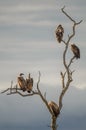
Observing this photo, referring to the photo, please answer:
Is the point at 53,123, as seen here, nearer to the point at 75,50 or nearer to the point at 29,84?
the point at 29,84

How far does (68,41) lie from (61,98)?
406 cm

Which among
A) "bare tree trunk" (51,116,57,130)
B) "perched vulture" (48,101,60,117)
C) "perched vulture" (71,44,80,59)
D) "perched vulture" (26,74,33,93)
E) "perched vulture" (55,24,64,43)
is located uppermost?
"perched vulture" (55,24,64,43)

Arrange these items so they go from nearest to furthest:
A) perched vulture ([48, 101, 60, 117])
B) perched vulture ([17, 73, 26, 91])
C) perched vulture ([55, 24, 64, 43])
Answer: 1. perched vulture ([48, 101, 60, 117])
2. perched vulture ([17, 73, 26, 91])
3. perched vulture ([55, 24, 64, 43])

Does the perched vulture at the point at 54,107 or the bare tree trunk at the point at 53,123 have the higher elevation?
the perched vulture at the point at 54,107

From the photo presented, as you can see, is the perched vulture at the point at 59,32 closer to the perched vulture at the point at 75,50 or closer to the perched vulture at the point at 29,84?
the perched vulture at the point at 75,50

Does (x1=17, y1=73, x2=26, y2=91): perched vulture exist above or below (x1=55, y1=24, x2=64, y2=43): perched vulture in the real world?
below

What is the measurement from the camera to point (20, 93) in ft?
83.5

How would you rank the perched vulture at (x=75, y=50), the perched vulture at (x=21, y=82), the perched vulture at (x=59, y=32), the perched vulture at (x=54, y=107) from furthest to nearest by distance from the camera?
the perched vulture at (x=75, y=50), the perched vulture at (x=59, y=32), the perched vulture at (x=21, y=82), the perched vulture at (x=54, y=107)

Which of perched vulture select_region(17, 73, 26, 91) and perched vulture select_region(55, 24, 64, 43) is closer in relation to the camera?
perched vulture select_region(17, 73, 26, 91)

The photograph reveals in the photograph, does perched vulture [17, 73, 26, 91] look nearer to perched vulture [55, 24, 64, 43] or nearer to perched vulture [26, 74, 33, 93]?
perched vulture [26, 74, 33, 93]

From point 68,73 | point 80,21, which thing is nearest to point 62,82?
point 68,73

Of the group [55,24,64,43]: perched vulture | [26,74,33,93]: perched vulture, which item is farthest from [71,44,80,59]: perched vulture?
[26,74,33,93]: perched vulture

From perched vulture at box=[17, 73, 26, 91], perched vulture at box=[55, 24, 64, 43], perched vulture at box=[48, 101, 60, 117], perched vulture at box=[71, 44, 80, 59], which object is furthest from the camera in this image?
perched vulture at box=[71, 44, 80, 59]

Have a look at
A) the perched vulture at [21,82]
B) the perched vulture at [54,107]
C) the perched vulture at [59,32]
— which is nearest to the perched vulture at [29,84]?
the perched vulture at [21,82]
